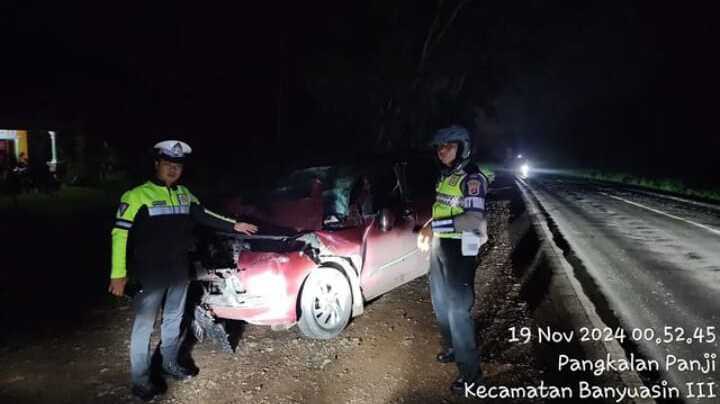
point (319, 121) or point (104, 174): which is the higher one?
A: point (319, 121)

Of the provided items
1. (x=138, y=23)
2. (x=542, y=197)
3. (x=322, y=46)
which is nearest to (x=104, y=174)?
(x=138, y=23)

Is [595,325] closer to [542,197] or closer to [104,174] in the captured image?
[542,197]

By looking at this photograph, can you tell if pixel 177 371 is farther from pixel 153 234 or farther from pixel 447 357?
pixel 447 357

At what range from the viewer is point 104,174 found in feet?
78.4

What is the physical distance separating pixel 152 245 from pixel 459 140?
251cm

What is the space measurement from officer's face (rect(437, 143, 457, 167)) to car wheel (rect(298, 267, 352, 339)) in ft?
5.66

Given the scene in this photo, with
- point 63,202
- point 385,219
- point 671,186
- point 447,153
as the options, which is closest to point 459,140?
point 447,153

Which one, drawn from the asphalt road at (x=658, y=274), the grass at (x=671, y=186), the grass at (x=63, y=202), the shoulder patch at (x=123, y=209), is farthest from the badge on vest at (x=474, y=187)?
the grass at (x=671, y=186)

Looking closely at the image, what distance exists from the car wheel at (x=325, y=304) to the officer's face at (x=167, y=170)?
1.59 metres

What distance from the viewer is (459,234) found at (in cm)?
386

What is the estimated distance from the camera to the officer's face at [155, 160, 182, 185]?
154 inches

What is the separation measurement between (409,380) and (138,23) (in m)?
17.1

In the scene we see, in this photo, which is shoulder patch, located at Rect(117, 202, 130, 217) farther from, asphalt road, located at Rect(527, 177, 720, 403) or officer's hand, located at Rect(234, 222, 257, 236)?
asphalt road, located at Rect(527, 177, 720, 403)

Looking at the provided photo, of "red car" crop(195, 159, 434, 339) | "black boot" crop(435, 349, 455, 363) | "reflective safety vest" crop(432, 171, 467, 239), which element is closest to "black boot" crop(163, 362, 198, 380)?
"red car" crop(195, 159, 434, 339)
